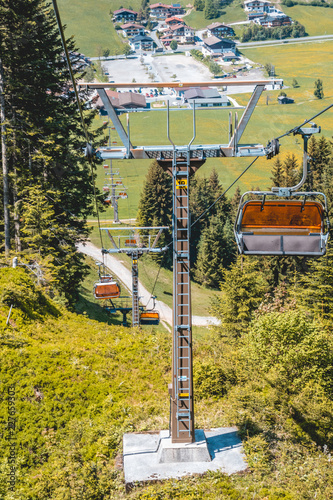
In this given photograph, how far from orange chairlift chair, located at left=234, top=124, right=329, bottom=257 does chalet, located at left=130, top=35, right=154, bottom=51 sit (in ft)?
607

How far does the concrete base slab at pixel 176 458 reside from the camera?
10.5 metres

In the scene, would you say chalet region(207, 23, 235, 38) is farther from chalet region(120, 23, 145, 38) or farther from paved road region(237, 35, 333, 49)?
chalet region(120, 23, 145, 38)

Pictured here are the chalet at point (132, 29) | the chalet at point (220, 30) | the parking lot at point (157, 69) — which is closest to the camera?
the parking lot at point (157, 69)

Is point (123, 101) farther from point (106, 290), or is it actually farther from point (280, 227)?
point (280, 227)

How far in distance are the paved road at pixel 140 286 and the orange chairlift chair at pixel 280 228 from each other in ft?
104

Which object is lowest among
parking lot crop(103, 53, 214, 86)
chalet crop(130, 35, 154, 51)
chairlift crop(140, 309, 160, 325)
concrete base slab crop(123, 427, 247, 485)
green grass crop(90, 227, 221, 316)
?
green grass crop(90, 227, 221, 316)

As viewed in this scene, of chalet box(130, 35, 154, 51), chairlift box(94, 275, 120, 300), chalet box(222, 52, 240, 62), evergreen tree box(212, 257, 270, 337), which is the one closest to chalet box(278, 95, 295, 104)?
chalet box(222, 52, 240, 62)

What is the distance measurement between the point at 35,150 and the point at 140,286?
79.5 feet

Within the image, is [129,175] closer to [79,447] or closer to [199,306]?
→ [199,306]

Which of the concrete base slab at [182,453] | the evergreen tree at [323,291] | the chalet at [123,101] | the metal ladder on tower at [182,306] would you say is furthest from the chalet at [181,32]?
the concrete base slab at [182,453]

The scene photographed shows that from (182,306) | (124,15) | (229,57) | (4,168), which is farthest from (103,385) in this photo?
(124,15)

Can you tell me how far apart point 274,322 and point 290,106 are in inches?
4356

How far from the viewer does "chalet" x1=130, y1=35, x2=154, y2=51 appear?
591ft

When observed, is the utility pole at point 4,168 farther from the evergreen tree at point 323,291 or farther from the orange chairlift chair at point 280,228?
the orange chairlift chair at point 280,228
